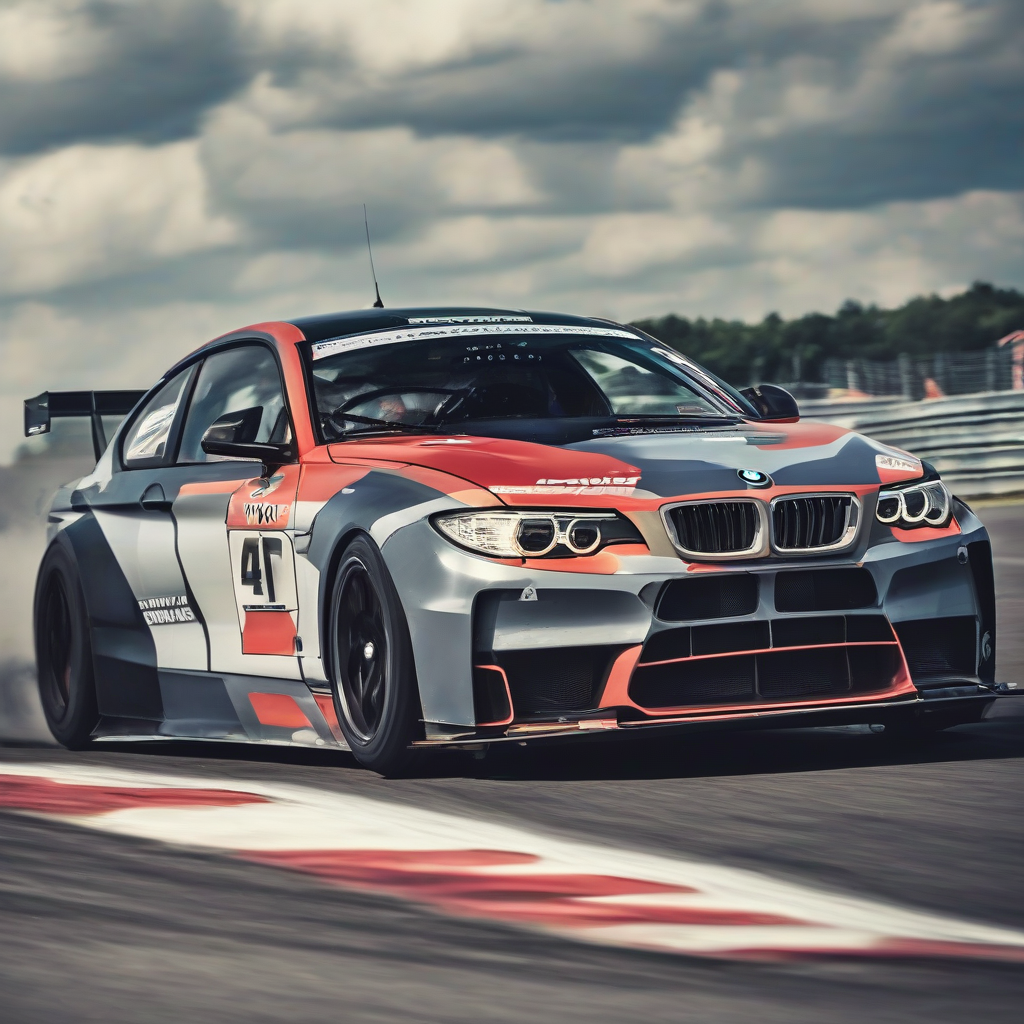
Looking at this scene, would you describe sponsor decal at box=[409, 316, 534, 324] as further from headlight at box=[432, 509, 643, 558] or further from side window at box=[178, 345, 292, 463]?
headlight at box=[432, 509, 643, 558]

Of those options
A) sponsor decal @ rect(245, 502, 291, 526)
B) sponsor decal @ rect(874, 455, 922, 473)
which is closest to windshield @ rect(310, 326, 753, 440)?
sponsor decal @ rect(245, 502, 291, 526)

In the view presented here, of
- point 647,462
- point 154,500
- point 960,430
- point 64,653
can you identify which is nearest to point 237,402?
point 154,500

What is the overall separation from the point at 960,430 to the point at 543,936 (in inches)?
772

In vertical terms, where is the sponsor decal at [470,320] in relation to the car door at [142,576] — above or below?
above

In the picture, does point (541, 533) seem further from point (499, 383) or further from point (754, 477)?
point (499, 383)

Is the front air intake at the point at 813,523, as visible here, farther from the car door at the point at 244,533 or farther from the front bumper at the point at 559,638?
the car door at the point at 244,533

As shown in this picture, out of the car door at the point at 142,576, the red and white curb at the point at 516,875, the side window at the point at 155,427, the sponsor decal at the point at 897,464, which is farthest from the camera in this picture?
the side window at the point at 155,427

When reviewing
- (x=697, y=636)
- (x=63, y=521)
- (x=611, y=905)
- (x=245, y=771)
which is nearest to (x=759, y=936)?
(x=611, y=905)

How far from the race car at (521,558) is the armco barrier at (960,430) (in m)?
15.6

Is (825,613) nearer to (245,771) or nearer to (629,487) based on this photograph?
(629,487)

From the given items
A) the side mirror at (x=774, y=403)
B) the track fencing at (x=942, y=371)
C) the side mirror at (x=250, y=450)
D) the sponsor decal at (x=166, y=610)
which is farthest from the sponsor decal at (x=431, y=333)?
the track fencing at (x=942, y=371)

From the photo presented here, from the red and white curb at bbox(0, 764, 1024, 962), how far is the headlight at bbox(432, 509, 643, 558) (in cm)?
72

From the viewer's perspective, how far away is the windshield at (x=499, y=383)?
6598 mm

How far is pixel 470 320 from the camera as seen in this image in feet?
23.6
